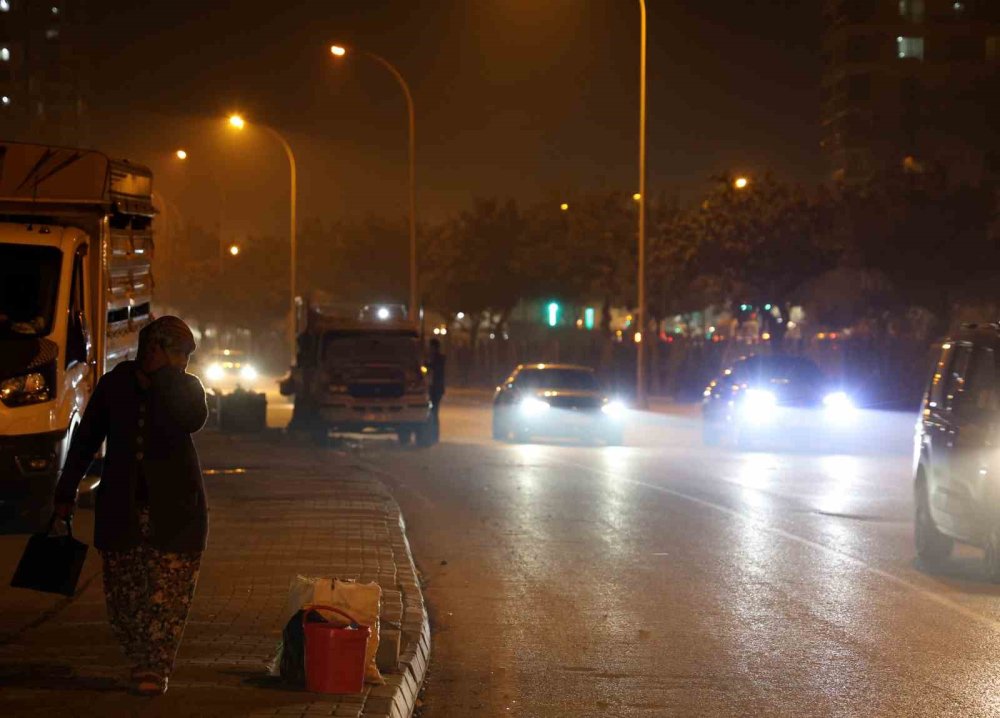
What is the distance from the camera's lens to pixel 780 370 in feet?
99.2

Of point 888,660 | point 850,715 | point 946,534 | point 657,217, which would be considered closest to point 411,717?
point 850,715

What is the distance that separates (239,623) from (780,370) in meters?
21.8

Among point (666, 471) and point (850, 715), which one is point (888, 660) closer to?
point (850, 715)

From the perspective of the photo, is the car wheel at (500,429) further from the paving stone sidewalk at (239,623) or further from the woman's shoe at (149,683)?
the woman's shoe at (149,683)

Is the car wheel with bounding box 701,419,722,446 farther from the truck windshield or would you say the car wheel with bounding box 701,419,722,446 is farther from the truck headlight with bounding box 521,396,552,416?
the truck windshield

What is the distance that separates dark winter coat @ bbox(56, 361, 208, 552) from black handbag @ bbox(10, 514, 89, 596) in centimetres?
22

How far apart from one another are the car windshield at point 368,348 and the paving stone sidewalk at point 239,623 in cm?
1113

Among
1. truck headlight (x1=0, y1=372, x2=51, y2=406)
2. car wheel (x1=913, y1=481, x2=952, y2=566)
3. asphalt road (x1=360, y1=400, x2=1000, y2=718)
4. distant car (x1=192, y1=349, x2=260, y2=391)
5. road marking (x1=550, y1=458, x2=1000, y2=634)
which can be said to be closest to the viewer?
asphalt road (x1=360, y1=400, x2=1000, y2=718)

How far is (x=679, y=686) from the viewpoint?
8625 millimetres

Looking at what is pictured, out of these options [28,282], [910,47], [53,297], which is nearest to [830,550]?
[53,297]

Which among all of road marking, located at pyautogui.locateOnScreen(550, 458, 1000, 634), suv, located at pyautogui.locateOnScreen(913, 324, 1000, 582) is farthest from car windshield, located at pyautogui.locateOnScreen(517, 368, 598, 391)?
suv, located at pyautogui.locateOnScreen(913, 324, 1000, 582)

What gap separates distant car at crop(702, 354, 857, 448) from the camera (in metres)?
29.2

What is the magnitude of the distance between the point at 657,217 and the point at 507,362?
833 inches

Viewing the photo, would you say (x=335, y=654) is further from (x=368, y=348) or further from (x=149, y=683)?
(x=368, y=348)
